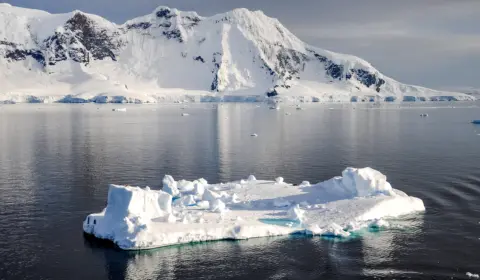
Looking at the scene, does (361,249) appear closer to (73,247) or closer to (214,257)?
(214,257)

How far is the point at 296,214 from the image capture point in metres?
34.8

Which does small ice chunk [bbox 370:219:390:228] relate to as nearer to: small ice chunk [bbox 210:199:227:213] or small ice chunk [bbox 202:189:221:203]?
small ice chunk [bbox 210:199:227:213]

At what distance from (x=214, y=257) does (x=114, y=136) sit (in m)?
68.9

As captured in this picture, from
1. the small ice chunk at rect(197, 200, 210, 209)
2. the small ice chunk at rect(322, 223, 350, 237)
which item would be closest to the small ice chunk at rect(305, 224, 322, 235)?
the small ice chunk at rect(322, 223, 350, 237)

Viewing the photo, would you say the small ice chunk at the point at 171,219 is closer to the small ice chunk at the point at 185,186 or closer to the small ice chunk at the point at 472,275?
the small ice chunk at the point at 185,186

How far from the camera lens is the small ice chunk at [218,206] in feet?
118

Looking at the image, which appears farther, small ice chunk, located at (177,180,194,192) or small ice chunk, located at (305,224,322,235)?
small ice chunk, located at (177,180,194,192)

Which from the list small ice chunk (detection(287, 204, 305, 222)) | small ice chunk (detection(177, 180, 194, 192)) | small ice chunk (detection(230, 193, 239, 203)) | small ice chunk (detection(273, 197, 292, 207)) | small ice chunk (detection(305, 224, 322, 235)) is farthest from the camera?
small ice chunk (detection(177, 180, 194, 192))

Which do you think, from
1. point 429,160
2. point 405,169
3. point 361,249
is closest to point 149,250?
point 361,249

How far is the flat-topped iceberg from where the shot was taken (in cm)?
3156

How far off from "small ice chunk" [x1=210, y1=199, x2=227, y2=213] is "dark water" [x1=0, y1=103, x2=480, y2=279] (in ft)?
16.2

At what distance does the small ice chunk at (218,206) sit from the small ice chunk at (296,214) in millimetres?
4955

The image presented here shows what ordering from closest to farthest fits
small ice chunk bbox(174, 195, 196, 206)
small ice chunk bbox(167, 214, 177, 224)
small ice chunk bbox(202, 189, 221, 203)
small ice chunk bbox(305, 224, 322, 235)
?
small ice chunk bbox(305, 224, 322, 235), small ice chunk bbox(167, 214, 177, 224), small ice chunk bbox(174, 195, 196, 206), small ice chunk bbox(202, 189, 221, 203)

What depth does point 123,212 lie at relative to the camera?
32.1 metres
